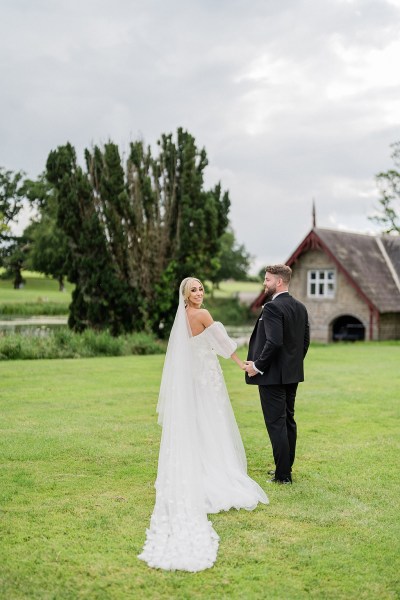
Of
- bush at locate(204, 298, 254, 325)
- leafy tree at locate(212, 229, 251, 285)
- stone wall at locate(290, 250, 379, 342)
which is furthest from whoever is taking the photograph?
leafy tree at locate(212, 229, 251, 285)

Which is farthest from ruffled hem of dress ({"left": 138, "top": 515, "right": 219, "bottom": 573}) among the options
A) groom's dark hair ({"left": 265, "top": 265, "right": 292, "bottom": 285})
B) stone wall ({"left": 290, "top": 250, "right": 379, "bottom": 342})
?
stone wall ({"left": 290, "top": 250, "right": 379, "bottom": 342})

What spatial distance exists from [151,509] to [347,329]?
33940 millimetres

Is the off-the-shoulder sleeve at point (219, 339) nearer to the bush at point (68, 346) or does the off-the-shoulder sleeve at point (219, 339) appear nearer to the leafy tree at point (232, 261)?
the bush at point (68, 346)

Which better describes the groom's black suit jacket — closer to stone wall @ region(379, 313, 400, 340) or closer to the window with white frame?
stone wall @ region(379, 313, 400, 340)

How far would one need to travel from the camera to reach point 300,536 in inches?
226

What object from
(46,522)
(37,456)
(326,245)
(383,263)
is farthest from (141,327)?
(46,522)

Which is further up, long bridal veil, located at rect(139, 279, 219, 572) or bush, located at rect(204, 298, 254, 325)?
bush, located at rect(204, 298, 254, 325)

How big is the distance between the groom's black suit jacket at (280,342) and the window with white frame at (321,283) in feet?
104

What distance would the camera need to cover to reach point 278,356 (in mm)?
7301

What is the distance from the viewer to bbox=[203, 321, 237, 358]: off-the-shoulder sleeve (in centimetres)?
718

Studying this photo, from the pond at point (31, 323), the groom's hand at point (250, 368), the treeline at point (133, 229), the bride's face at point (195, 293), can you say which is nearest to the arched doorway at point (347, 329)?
the treeline at point (133, 229)

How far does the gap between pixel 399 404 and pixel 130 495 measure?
7.76 meters

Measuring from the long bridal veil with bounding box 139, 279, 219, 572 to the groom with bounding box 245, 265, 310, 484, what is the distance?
84 cm

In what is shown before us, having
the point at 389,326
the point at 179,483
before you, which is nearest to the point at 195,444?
the point at 179,483
